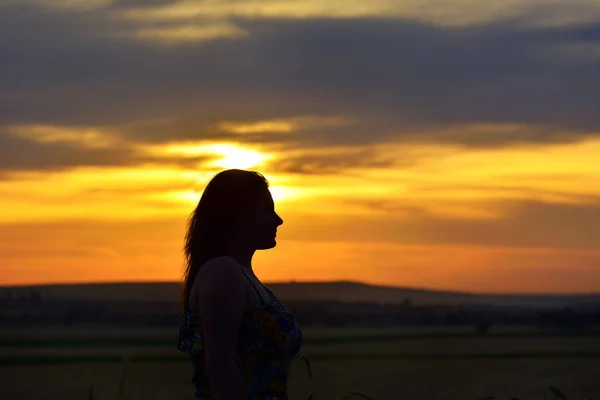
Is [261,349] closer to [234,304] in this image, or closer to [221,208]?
[234,304]

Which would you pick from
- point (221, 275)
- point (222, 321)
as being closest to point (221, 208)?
point (221, 275)

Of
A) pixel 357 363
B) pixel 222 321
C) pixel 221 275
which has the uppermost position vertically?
pixel 221 275

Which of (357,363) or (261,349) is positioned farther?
(357,363)

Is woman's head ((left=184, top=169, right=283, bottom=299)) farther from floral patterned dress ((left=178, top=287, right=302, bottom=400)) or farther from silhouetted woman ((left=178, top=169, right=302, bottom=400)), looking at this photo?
floral patterned dress ((left=178, top=287, right=302, bottom=400))

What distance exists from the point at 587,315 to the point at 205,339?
11199 centimetres

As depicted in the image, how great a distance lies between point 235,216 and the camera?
5562 millimetres

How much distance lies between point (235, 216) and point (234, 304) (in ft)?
1.45

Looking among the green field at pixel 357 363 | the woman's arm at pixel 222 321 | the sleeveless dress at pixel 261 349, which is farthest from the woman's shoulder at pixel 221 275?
the green field at pixel 357 363

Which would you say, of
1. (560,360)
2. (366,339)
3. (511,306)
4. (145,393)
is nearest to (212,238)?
(145,393)

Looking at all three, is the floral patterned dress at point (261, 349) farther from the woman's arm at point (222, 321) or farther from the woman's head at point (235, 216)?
the woman's head at point (235, 216)

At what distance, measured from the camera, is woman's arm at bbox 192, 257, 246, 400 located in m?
5.23

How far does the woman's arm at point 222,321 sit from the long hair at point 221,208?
186mm

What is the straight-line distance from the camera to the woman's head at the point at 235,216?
18.2 ft

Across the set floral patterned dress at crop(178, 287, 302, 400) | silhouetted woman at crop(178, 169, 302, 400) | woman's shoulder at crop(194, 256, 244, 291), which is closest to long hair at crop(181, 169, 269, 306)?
silhouetted woman at crop(178, 169, 302, 400)
